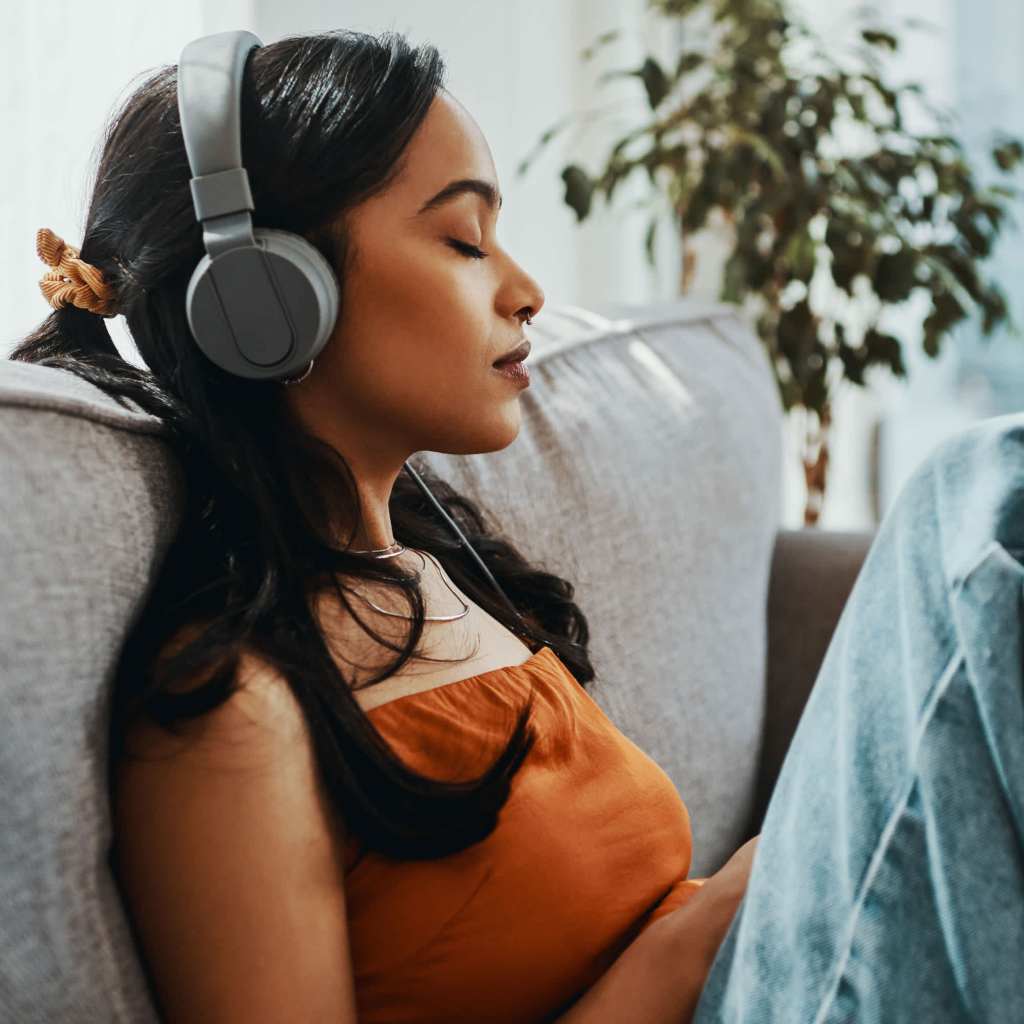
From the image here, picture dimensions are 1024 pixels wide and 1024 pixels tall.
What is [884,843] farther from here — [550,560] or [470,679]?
[550,560]

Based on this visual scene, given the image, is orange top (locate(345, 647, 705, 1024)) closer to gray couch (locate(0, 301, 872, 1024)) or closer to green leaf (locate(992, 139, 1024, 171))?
gray couch (locate(0, 301, 872, 1024))

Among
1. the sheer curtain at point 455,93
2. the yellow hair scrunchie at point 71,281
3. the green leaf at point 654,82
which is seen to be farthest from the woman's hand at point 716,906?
the green leaf at point 654,82

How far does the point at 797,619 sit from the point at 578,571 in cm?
38

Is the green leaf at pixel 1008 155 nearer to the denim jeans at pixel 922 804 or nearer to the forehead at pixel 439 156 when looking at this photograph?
the forehead at pixel 439 156

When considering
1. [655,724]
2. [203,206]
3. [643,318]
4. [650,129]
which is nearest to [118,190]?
[203,206]

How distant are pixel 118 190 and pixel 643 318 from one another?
755 mm

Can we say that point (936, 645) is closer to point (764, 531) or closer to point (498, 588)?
point (498, 588)

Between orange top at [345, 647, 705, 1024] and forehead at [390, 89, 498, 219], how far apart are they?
293 millimetres

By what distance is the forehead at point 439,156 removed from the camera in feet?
2.40

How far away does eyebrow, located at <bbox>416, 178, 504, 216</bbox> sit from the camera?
2.43 ft

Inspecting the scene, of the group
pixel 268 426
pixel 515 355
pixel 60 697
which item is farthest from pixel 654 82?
pixel 60 697

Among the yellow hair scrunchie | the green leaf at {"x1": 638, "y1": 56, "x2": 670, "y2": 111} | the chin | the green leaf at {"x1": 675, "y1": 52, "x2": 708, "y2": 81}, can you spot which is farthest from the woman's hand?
the green leaf at {"x1": 675, "y1": 52, "x2": 708, "y2": 81}

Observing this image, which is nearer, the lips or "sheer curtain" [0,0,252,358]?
the lips

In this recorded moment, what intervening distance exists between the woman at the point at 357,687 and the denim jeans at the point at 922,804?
1 cm
